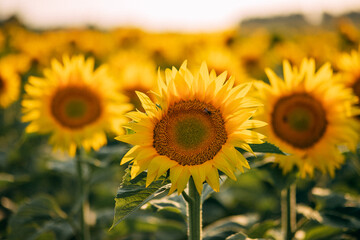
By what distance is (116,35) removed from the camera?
8.96m

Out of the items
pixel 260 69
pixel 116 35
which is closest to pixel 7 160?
pixel 260 69

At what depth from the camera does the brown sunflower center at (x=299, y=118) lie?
2590 millimetres

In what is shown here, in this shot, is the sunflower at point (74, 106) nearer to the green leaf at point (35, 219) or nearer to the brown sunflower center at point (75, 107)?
the brown sunflower center at point (75, 107)

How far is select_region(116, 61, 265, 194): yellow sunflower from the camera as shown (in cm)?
170

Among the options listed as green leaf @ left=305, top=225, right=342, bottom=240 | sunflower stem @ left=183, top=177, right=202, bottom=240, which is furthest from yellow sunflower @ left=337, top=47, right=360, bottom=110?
sunflower stem @ left=183, top=177, right=202, bottom=240

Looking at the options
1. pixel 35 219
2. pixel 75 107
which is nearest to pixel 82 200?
pixel 35 219

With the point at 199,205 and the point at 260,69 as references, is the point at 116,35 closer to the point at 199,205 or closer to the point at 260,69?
the point at 260,69

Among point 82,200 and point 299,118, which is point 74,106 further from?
point 299,118

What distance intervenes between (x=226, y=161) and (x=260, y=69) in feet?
16.8

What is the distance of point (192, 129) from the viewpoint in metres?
1.90

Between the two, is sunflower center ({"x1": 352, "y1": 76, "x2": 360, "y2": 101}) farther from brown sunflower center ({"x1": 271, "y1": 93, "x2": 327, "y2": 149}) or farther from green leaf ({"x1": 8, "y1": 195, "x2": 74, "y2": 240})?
green leaf ({"x1": 8, "y1": 195, "x2": 74, "y2": 240})

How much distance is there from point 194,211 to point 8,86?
4589 mm

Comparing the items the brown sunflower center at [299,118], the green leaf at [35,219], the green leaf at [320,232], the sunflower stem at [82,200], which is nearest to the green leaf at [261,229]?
the green leaf at [320,232]

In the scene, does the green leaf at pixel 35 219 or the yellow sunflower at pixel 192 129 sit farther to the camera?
the green leaf at pixel 35 219
